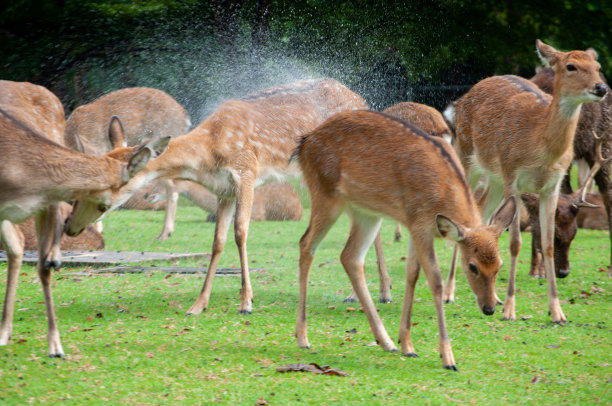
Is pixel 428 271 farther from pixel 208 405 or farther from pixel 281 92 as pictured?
pixel 281 92

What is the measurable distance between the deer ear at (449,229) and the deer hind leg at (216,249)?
8.10ft

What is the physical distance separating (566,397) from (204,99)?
13.8m

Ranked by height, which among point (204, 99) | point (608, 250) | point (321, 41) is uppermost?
point (321, 41)

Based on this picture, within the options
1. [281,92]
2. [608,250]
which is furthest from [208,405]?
[608,250]

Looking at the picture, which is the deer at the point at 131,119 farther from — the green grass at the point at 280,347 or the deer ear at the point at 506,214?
the deer ear at the point at 506,214

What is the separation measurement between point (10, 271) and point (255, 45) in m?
11.9

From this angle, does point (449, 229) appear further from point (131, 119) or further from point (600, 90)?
point (131, 119)

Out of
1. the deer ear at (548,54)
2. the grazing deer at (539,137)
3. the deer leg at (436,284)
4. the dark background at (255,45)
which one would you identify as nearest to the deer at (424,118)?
the grazing deer at (539,137)

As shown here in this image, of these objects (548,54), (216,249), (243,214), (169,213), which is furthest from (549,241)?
(169,213)

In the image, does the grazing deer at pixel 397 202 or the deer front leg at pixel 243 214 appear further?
the deer front leg at pixel 243 214

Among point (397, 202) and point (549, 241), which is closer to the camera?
point (397, 202)

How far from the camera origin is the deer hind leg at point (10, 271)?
18.3 feet

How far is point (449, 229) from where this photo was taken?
518 centimetres

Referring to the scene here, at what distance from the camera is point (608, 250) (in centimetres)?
1126
